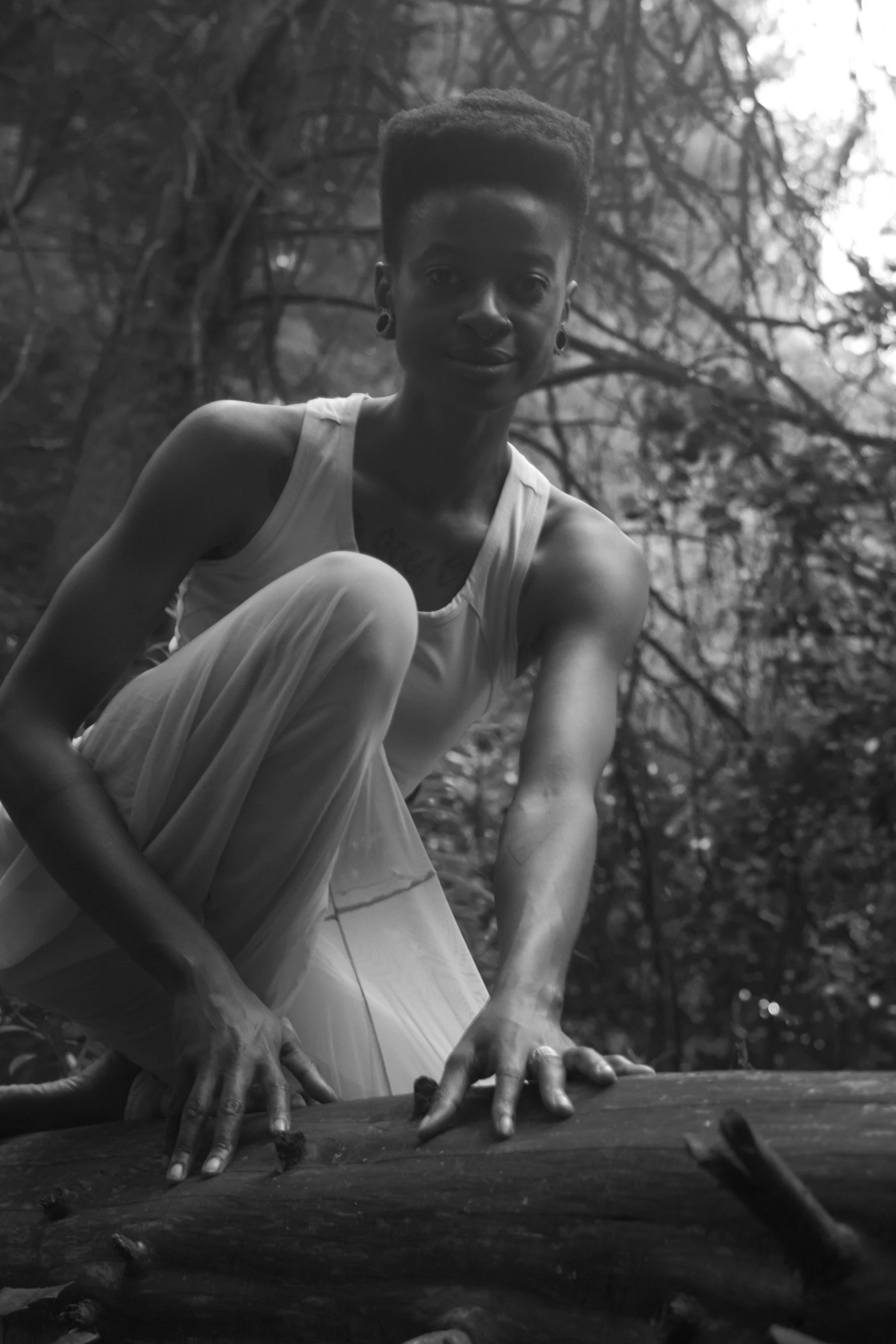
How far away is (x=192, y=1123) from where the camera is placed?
1.74m

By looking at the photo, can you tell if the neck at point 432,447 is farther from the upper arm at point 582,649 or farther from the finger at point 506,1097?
the finger at point 506,1097

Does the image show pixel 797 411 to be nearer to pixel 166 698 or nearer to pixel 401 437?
pixel 401 437

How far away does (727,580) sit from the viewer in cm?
483

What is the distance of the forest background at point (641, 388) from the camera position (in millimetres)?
4184

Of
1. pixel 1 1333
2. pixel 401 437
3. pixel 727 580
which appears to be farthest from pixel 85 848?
pixel 727 580

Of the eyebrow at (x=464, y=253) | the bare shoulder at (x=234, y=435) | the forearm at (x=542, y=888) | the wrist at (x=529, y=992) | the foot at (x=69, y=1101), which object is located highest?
the eyebrow at (x=464, y=253)

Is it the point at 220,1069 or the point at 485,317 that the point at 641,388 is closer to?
the point at 485,317

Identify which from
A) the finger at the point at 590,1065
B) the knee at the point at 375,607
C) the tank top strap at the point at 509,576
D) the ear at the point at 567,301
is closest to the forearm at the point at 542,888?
the finger at the point at 590,1065

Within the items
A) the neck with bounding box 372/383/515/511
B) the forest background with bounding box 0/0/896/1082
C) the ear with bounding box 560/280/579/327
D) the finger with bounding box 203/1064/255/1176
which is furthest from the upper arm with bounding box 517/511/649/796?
the forest background with bounding box 0/0/896/1082

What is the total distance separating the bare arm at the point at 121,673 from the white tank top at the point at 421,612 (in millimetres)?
50

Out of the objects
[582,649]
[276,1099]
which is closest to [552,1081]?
[276,1099]

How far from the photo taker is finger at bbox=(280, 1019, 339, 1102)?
1.88m

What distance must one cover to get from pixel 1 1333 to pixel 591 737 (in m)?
0.97

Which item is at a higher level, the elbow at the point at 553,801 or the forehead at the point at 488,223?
the forehead at the point at 488,223
